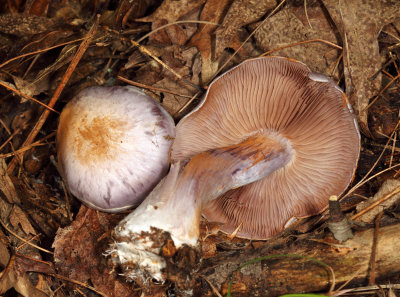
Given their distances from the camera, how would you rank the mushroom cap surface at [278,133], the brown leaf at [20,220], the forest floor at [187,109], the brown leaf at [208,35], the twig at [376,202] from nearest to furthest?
the mushroom cap surface at [278,133] < the forest floor at [187,109] < the twig at [376,202] < the brown leaf at [20,220] < the brown leaf at [208,35]

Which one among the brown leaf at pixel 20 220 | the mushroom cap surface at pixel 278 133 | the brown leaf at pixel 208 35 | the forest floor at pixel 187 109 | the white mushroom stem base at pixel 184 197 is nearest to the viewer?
the white mushroom stem base at pixel 184 197

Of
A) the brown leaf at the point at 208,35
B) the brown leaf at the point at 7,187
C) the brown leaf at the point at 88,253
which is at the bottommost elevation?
the brown leaf at the point at 88,253

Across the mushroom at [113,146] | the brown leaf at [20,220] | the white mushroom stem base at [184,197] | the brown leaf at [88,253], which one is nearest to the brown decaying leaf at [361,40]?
the white mushroom stem base at [184,197]

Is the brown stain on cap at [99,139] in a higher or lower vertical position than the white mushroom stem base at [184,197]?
higher

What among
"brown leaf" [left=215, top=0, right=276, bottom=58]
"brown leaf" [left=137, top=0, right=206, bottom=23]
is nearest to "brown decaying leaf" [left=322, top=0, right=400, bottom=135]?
"brown leaf" [left=215, top=0, right=276, bottom=58]

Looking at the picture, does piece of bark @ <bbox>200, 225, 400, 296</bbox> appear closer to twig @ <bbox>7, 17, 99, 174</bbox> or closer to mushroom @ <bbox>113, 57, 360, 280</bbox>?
mushroom @ <bbox>113, 57, 360, 280</bbox>

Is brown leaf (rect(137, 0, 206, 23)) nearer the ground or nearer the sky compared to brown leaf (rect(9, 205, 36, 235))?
nearer the sky

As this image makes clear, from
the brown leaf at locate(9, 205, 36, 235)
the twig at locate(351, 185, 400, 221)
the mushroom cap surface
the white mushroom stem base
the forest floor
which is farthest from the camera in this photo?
the brown leaf at locate(9, 205, 36, 235)

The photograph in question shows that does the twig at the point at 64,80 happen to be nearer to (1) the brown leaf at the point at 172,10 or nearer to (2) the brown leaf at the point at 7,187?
(2) the brown leaf at the point at 7,187

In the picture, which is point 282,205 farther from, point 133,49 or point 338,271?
point 133,49
